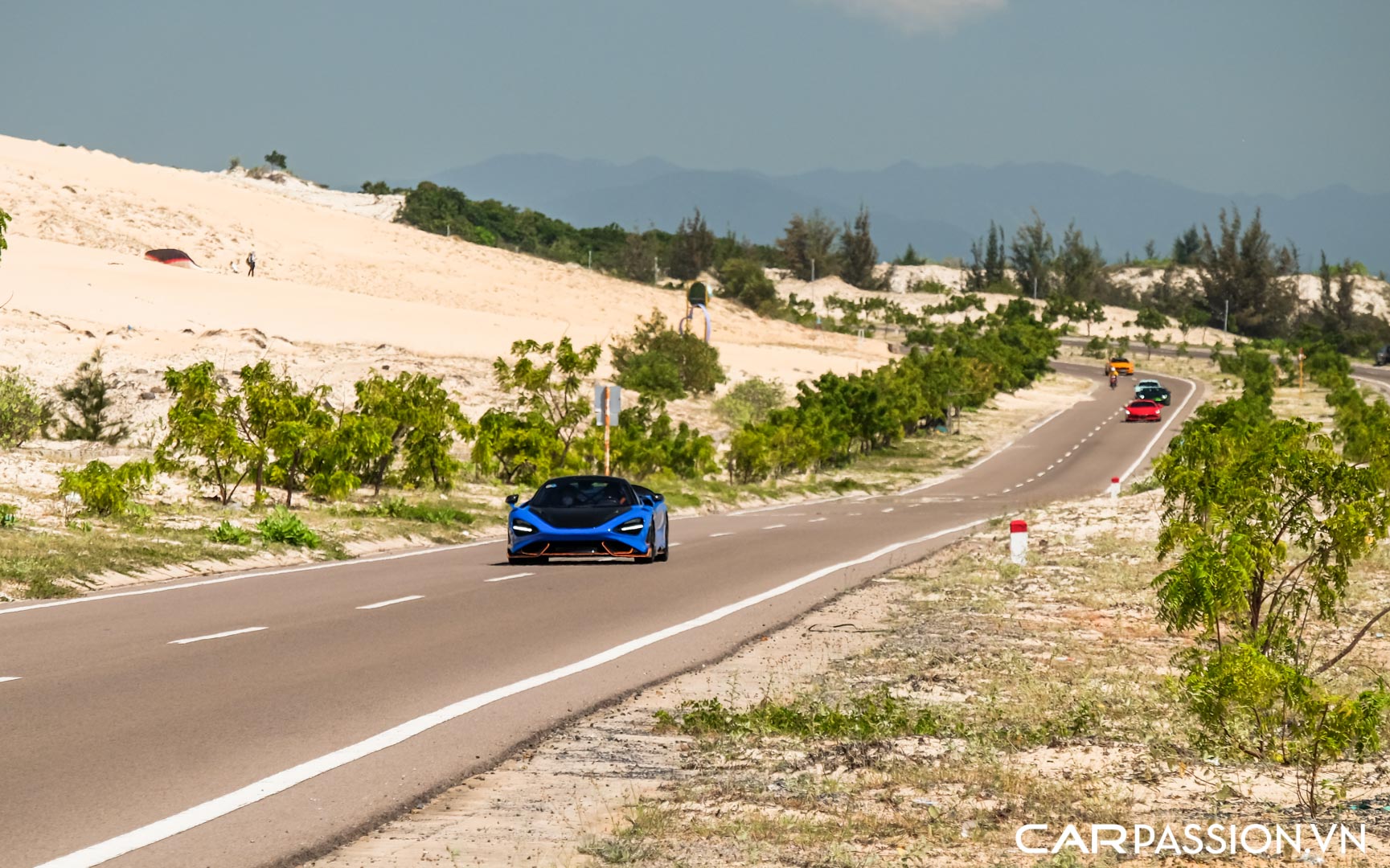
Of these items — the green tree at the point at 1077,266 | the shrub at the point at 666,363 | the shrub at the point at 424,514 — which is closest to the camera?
the shrub at the point at 424,514

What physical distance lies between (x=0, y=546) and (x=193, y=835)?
Result: 13787 mm

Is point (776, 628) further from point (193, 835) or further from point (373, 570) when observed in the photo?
point (193, 835)

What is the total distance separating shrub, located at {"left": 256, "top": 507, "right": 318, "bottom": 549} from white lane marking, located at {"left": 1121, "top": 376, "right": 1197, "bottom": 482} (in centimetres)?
3862

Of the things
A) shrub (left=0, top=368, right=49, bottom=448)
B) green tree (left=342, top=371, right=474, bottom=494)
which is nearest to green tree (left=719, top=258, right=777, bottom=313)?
shrub (left=0, top=368, right=49, bottom=448)

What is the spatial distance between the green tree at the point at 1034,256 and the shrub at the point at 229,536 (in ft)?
570

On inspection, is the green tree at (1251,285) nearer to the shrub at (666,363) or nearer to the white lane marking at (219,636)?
the shrub at (666,363)

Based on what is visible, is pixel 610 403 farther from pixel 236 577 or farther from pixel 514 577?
pixel 236 577

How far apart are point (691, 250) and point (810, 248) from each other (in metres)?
35.4

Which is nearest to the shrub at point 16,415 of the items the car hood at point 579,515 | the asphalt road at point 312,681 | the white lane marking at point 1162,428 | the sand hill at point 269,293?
the sand hill at point 269,293

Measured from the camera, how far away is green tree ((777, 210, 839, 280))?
7343 inches

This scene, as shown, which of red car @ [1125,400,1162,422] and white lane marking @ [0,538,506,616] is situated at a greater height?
white lane marking @ [0,538,506,616]

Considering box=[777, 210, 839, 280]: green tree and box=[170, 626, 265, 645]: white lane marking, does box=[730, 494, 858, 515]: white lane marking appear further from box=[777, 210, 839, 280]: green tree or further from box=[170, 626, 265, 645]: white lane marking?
box=[777, 210, 839, 280]: green tree

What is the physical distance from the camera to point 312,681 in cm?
1153

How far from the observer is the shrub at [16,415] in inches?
1412
